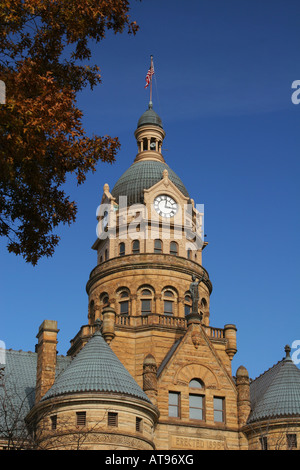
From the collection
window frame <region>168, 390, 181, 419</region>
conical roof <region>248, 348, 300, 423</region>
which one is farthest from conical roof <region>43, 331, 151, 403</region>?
conical roof <region>248, 348, 300, 423</region>

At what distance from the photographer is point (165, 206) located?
59.8 meters

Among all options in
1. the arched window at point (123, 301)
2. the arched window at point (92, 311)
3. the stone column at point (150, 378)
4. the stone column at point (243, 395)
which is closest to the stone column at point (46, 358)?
the stone column at point (150, 378)

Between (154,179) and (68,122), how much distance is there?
4336cm

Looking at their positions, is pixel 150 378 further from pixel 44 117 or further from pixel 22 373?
pixel 44 117

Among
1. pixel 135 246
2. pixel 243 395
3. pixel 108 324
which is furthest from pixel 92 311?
pixel 243 395

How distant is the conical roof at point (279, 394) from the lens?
46.8 metres

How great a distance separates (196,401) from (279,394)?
16.8 ft

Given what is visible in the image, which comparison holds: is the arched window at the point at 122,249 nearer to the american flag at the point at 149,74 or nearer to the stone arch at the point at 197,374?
the stone arch at the point at 197,374

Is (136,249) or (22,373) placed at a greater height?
(136,249)

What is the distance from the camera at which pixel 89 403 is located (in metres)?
41.7

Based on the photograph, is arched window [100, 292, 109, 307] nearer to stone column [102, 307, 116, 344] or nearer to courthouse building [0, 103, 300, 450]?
courthouse building [0, 103, 300, 450]

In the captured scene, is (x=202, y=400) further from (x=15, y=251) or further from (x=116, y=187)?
(x=15, y=251)

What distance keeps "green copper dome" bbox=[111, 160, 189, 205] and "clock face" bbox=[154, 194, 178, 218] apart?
131 centimetres
